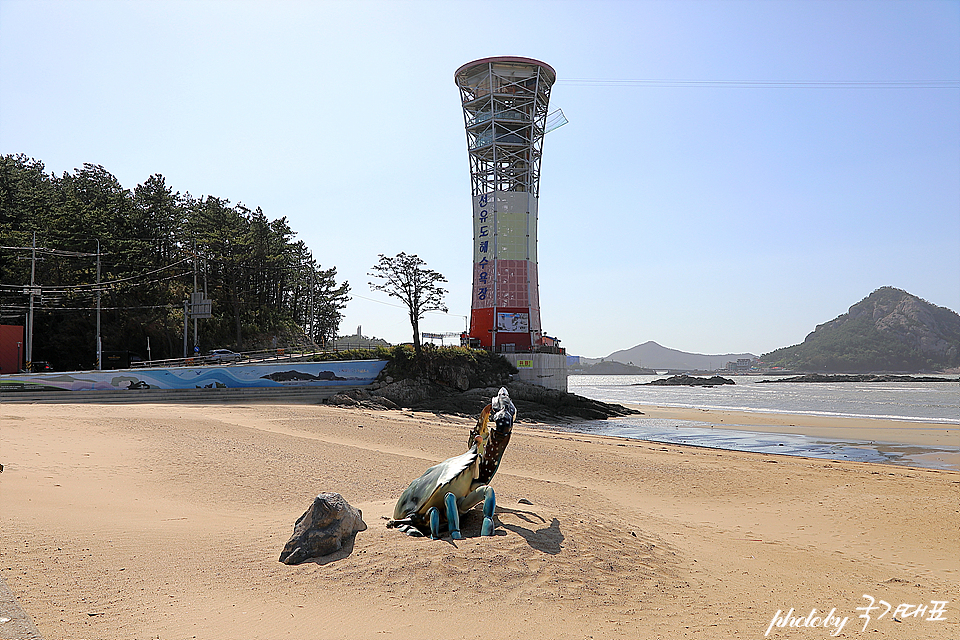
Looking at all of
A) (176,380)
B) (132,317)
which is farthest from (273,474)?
(132,317)

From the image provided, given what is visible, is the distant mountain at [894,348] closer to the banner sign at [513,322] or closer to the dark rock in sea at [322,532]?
the banner sign at [513,322]

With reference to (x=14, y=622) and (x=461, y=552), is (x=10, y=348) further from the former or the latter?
(x=461, y=552)

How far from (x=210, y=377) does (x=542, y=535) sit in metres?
29.4

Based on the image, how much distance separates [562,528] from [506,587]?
2.08 m

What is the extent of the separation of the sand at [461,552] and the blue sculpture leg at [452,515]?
242mm

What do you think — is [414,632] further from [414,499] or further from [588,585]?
[414,499]

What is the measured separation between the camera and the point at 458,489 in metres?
7.82

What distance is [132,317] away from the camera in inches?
1813

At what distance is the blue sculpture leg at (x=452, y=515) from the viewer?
24.4ft

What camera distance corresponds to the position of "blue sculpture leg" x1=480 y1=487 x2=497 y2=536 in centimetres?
748

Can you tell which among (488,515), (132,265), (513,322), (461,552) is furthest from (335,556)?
(132,265)

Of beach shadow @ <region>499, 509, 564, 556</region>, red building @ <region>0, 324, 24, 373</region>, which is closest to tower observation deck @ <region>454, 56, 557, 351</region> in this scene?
red building @ <region>0, 324, 24, 373</region>

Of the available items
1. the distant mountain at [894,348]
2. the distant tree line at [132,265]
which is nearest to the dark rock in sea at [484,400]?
the distant tree line at [132,265]

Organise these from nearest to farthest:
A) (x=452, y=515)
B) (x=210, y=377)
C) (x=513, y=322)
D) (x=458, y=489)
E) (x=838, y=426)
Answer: (x=452, y=515), (x=458, y=489), (x=210, y=377), (x=838, y=426), (x=513, y=322)
